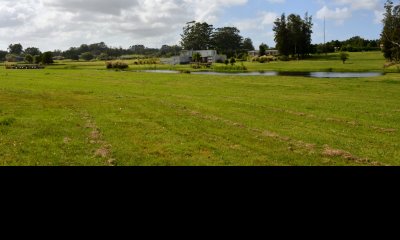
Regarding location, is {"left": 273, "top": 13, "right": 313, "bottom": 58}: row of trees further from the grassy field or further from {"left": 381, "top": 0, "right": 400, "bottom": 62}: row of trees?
the grassy field

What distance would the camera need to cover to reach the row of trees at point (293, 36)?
143750mm

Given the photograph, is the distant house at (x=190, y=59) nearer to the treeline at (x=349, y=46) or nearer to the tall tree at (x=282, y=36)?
the tall tree at (x=282, y=36)

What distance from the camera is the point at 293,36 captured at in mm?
142750

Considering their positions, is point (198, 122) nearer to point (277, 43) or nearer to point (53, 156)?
point (53, 156)

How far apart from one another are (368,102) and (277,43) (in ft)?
396

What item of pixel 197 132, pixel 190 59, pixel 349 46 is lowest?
pixel 197 132

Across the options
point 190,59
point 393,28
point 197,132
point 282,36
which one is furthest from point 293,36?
point 197,132

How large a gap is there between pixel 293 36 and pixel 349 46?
21551mm

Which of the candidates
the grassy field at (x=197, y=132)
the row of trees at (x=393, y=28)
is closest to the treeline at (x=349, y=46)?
the row of trees at (x=393, y=28)

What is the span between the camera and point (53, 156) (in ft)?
43.6

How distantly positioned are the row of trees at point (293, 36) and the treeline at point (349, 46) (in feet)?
21.5

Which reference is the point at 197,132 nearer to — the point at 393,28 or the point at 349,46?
the point at 393,28
